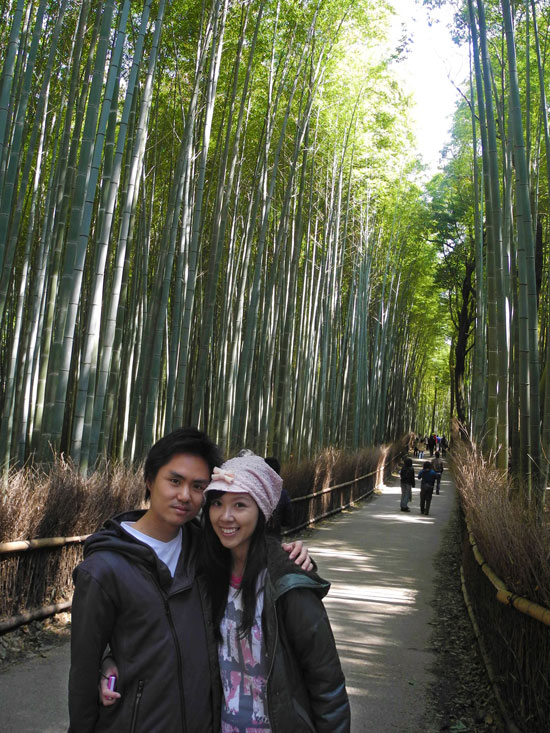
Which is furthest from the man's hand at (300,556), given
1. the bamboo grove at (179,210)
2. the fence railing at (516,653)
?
the bamboo grove at (179,210)

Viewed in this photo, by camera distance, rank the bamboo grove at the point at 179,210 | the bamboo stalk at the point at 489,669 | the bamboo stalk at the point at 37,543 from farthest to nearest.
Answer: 1. the bamboo grove at the point at 179,210
2. the bamboo stalk at the point at 37,543
3. the bamboo stalk at the point at 489,669

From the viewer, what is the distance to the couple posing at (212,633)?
49.6 inches

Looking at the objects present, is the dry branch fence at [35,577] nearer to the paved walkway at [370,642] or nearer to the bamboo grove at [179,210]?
the paved walkway at [370,642]

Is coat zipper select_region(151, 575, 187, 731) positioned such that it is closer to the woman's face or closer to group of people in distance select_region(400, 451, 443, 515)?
the woman's face

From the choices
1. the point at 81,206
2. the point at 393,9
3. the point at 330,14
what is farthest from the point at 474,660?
the point at 393,9

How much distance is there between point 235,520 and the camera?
137cm

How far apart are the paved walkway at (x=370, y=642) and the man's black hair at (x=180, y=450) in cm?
168

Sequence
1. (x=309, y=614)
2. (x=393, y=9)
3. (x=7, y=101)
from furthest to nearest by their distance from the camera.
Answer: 1. (x=393, y=9)
2. (x=7, y=101)
3. (x=309, y=614)

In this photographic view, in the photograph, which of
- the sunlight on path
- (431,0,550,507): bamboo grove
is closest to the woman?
the sunlight on path

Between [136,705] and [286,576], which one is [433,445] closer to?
[286,576]

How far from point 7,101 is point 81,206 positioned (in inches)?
28.2

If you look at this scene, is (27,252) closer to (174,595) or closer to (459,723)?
(459,723)

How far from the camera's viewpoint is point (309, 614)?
1287 mm

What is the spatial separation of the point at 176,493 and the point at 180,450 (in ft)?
0.28
